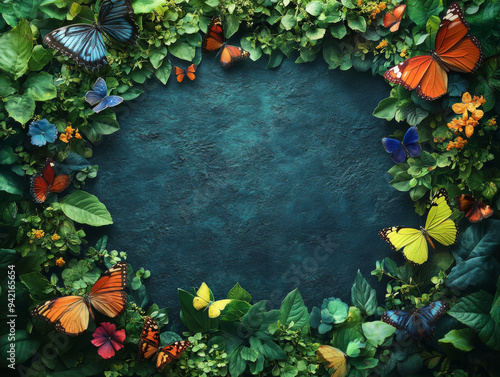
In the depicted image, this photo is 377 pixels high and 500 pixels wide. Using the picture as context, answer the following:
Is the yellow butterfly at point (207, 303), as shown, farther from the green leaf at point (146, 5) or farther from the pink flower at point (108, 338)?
the green leaf at point (146, 5)

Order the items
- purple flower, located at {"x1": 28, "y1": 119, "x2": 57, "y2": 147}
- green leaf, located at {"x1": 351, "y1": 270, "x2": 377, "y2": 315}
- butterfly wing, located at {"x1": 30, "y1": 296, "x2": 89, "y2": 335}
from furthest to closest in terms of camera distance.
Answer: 1. green leaf, located at {"x1": 351, "y1": 270, "x2": 377, "y2": 315}
2. purple flower, located at {"x1": 28, "y1": 119, "x2": 57, "y2": 147}
3. butterfly wing, located at {"x1": 30, "y1": 296, "x2": 89, "y2": 335}

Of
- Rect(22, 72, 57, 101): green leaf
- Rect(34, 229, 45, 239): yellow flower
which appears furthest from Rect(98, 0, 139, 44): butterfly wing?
Rect(34, 229, 45, 239): yellow flower

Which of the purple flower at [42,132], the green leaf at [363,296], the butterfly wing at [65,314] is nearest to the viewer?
the butterfly wing at [65,314]

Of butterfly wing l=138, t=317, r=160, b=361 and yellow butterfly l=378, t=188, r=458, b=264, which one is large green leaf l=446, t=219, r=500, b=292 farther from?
butterfly wing l=138, t=317, r=160, b=361

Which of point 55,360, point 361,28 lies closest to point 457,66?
point 361,28

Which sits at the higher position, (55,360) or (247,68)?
(247,68)

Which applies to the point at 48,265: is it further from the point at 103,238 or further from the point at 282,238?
the point at 282,238

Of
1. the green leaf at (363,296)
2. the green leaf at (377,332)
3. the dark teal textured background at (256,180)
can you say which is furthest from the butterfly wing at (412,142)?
the green leaf at (377,332)
